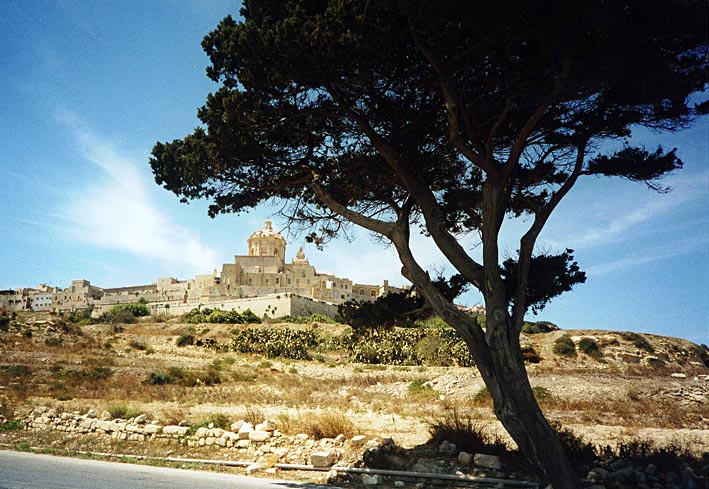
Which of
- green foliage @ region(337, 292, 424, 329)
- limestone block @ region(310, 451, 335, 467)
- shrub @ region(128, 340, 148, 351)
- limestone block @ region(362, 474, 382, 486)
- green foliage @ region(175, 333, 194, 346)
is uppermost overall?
green foliage @ region(175, 333, 194, 346)

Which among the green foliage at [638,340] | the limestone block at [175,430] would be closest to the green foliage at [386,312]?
the limestone block at [175,430]

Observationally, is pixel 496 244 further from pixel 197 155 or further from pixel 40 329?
pixel 40 329

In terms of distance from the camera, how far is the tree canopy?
6164 millimetres

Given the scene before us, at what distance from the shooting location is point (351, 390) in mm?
18719

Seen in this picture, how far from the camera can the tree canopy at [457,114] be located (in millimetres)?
6164

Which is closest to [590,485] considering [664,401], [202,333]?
[664,401]

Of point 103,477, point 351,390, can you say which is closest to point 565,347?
point 351,390

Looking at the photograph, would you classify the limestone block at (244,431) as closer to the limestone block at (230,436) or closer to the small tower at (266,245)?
the limestone block at (230,436)

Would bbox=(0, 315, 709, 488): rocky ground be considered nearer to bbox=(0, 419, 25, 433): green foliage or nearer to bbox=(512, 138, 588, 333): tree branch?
bbox=(0, 419, 25, 433): green foliage

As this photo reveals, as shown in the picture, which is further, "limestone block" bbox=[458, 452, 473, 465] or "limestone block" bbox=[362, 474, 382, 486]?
"limestone block" bbox=[458, 452, 473, 465]

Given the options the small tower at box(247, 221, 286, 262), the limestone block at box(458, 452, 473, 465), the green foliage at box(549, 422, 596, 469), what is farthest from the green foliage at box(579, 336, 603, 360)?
the small tower at box(247, 221, 286, 262)

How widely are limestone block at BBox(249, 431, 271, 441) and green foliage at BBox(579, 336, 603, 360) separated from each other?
28.4 meters

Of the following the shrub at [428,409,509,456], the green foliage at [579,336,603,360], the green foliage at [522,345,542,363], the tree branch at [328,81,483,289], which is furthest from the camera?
the green foliage at [579,336,603,360]

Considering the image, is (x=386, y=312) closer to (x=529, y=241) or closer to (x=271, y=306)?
(x=529, y=241)
